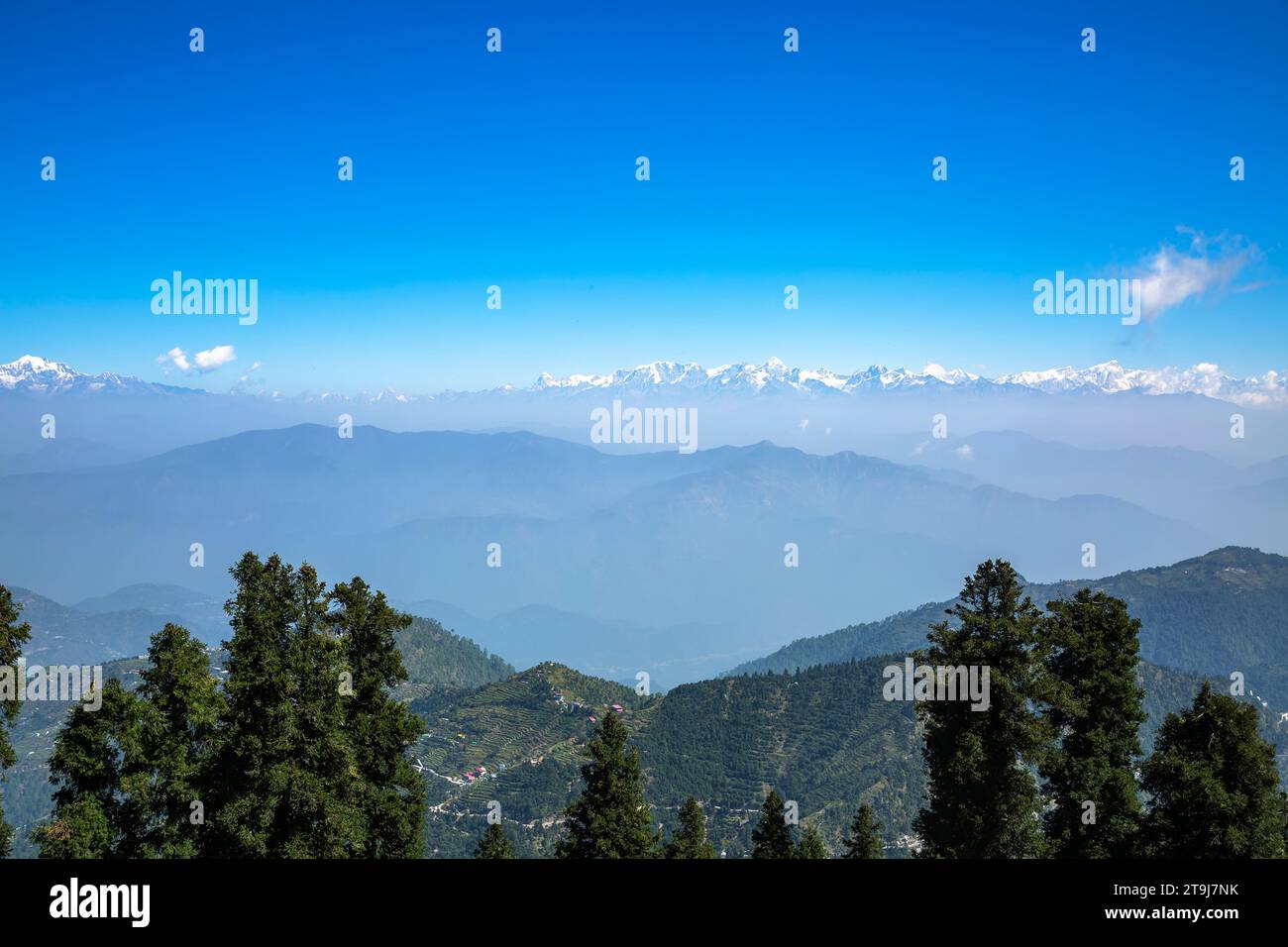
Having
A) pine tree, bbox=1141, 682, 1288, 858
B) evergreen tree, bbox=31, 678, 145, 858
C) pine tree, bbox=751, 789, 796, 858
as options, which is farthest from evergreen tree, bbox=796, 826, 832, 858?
evergreen tree, bbox=31, 678, 145, 858

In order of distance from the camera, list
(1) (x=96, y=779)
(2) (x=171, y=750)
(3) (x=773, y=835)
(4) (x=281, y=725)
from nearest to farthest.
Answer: (4) (x=281, y=725) < (2) (x=171, y=750) < (1) (x=96, y=779) < (3) (x=773, y=835)

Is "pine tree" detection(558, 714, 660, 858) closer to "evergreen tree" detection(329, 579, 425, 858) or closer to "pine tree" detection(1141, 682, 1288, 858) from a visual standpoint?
"evergreen tree" detection(329, 579, 425, 858)

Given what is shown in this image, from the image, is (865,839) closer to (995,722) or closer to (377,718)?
(995,722)

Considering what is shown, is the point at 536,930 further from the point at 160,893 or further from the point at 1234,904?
the point at 1234,904

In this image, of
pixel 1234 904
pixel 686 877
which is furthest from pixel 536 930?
pixel 1234 904

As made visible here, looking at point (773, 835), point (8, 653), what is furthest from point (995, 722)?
point (8, 653)

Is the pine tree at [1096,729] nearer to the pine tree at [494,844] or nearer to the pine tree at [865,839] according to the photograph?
the pine tree at [865,839]
